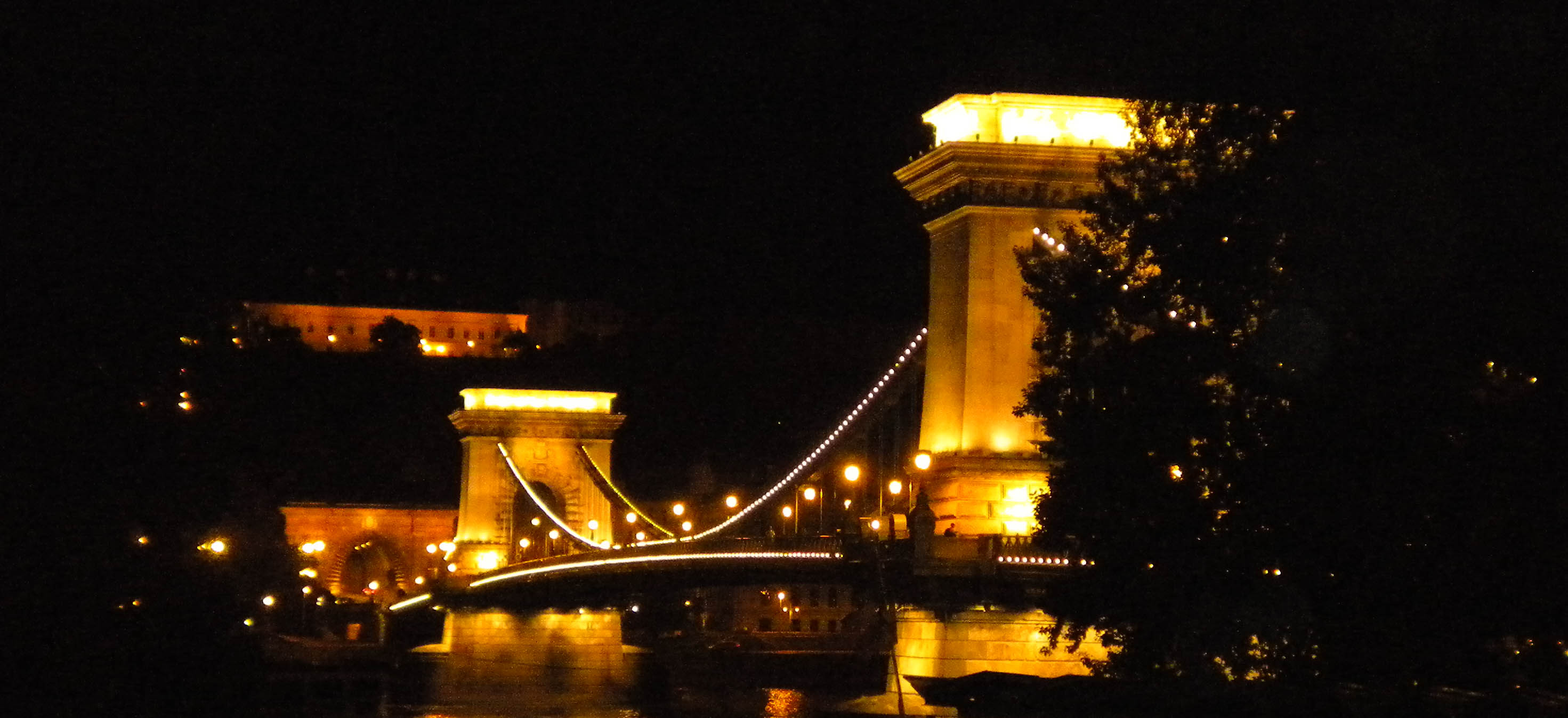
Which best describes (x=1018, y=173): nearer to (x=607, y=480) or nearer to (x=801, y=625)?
(x=801, y=625)

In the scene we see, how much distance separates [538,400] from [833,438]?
39.6 meters

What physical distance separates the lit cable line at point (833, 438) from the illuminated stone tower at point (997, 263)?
6.51 meters

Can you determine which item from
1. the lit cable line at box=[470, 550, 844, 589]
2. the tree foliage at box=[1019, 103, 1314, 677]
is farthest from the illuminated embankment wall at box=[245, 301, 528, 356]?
the tree foliage at box=[1019, 103, 1314, 677]

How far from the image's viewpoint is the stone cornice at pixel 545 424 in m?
79.8

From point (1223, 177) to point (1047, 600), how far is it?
16.2 feet

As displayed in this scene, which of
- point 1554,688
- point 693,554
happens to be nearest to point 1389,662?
point 1554,688

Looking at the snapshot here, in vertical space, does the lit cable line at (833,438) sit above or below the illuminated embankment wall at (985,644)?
above

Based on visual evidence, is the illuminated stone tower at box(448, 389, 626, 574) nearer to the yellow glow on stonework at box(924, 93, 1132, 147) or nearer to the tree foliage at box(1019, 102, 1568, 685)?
the yellow glow on stonework at box(924, 93, 1132, 147)

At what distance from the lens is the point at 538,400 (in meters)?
82.2

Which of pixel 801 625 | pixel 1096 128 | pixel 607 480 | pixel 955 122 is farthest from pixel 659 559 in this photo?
pixel 607 480

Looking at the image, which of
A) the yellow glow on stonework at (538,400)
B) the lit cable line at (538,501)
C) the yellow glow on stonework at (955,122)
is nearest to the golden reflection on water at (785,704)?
the yellow glow on stonework at (955,122)

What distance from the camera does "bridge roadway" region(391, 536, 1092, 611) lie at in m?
29.2

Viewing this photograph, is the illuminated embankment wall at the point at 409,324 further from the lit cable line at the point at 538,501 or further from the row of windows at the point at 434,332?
the lit cable line at the point at 538,501

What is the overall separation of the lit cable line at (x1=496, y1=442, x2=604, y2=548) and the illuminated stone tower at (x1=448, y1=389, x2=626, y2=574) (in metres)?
0.26
